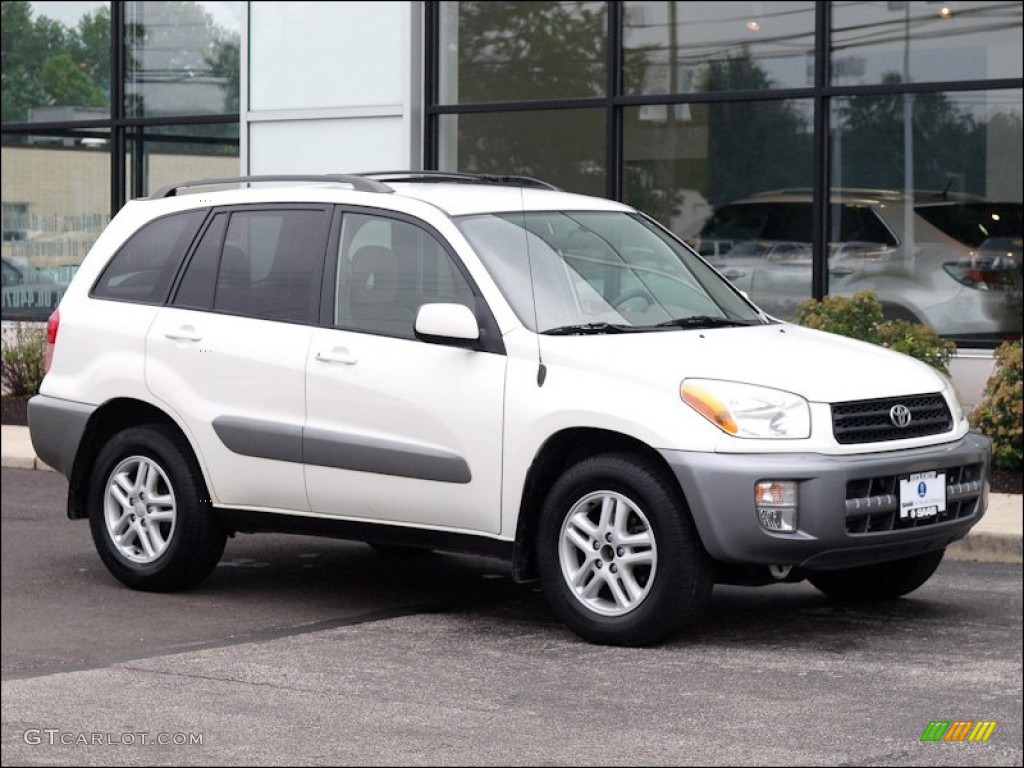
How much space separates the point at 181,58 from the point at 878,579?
1304cm

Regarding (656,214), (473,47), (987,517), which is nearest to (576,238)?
(987,517)

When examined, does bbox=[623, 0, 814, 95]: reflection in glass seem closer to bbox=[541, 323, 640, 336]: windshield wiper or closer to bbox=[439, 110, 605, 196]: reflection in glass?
bbox=[439, 110, 605, 196]: reflection in glass

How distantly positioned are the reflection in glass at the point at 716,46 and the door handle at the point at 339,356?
922 cm

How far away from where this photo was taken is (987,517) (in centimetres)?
1160

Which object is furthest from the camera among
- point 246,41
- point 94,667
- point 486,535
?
point 246,41

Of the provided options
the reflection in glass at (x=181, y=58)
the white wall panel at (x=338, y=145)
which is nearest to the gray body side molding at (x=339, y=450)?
the white wall panel at (x=338, y=145)

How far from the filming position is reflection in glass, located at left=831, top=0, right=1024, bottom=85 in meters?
16.6

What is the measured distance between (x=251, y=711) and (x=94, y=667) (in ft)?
3.31

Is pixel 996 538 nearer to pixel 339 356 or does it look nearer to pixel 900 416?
pixel 900 416

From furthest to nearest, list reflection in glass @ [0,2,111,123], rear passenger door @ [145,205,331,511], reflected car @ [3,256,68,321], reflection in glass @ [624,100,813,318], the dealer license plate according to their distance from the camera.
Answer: reflection in glass @ [0,2,111,123], reflected car @ [3,256,68,321], reflection in glass @ [624,100,813,318], rear passenger door @ [145,205,331,511], the dealer license plate

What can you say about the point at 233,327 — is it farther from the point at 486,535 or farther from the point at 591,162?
the point at 591,162

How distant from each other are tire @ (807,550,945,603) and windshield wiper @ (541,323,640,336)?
1.53 m

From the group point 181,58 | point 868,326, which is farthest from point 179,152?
point 868,326
